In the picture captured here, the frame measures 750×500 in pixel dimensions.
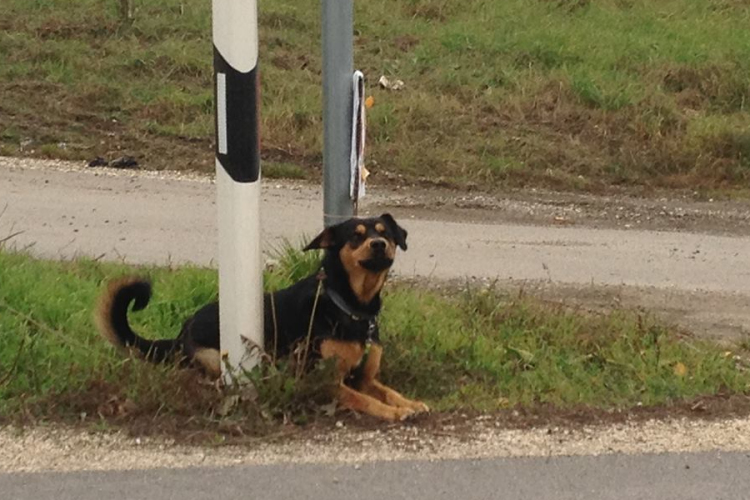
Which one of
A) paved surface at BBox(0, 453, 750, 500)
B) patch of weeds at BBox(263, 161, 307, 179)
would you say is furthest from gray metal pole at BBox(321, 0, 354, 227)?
patch of weeds at BBox(263, 161, 307, 179)

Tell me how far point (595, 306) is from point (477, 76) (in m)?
7.18

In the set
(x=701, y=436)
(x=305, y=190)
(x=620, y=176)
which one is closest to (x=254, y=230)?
(x=701, y=436)

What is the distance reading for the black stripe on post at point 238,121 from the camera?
4250mm

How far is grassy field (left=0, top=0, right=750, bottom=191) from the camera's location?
37.0 ft

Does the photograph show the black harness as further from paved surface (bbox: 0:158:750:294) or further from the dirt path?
paved surface (bbox: 0:158:750:294)

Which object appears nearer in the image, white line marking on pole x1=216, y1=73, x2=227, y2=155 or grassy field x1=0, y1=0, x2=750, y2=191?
white line marking on pole x1=216, y1=73, x2=227, y2=155

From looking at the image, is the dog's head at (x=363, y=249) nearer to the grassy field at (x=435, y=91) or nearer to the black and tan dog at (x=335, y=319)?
the black and tan dog at (x=335, y=319)

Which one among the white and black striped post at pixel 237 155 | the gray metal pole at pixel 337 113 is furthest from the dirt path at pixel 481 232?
the white and black striped post at pixel 237 155

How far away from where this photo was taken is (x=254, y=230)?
4328mm

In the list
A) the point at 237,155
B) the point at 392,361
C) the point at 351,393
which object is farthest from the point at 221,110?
the point at 392,361

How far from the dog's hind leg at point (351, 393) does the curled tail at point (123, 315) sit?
0.72 metres

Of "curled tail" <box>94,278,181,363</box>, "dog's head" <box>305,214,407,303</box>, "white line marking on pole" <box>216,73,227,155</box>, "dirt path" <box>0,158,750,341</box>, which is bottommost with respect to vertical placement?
"dirt path" <box>0,158,750,341</box>

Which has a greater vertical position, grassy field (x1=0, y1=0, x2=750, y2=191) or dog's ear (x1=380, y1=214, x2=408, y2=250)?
dog's ear (x1=380, y1=214, x2=408, y2=250)

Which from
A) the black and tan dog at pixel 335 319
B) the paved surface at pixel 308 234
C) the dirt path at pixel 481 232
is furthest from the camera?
the paved surface at pixel 308 234
